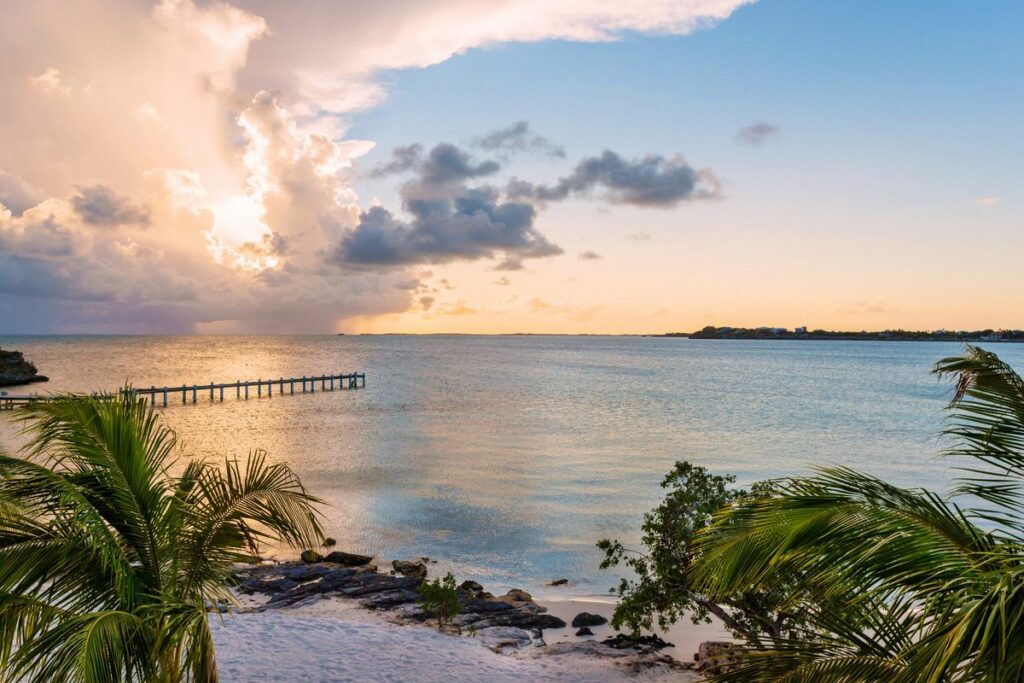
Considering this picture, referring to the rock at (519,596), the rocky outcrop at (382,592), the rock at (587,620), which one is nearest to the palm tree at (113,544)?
the rocky outcrop at (382,592)

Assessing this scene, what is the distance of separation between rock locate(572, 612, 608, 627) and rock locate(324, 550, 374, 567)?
6766mm

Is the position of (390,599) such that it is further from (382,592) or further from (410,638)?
(410,638)

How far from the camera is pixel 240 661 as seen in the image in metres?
12.0

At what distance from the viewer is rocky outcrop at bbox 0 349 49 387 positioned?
7869 centimetres

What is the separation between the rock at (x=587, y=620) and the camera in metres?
15.2

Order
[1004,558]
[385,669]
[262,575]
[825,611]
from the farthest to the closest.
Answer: [262,575] → [385,669] → [825,611] → [1004,558]

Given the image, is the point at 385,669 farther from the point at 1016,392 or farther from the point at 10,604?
the point at 1016,392

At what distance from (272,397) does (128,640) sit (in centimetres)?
6714

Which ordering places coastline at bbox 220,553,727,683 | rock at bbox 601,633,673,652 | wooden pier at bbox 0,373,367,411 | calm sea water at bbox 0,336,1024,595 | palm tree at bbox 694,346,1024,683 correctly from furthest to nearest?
wooden pier at bbox 0,373,367,411 < calm sea water at bbox 0,336,1024,595 < rock at bbox 601,633,673,652 < coastline at bbox 220,553,727,683 < palm tree at bbox 694,346,1024,683

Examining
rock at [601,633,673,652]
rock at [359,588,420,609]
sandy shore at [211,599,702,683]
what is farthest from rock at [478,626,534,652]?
rock at [359,588,420,609]

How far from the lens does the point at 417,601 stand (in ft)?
52.4

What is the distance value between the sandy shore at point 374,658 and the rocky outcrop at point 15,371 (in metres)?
82.5

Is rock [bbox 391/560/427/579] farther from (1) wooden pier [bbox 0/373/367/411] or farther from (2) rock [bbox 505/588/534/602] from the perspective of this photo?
(1) wooden pier [bbox 0/373/367/411]

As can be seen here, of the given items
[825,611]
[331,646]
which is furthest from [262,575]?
[825,611]
